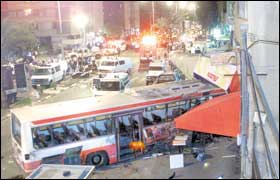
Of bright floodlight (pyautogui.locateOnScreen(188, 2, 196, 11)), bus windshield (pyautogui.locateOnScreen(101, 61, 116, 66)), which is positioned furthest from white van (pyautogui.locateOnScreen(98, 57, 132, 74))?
bright floodlight (pyautogui.locateOnScreen(188, 2, 196, 11))

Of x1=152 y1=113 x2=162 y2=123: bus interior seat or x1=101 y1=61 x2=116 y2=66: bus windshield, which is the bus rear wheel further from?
x1=101 y1=61 x2=116 y2=66: bus windshield

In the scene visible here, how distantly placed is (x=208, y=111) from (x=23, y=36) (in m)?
1.06

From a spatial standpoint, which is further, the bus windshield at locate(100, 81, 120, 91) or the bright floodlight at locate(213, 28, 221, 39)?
the bus windshield at locate(100, 81, 120, 91)

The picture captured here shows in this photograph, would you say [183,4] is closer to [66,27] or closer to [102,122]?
[66,27]

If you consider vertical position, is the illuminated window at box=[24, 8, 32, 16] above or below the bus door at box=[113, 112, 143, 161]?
above

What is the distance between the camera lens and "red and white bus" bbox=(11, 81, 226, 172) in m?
2.65

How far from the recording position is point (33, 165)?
8.48 feet

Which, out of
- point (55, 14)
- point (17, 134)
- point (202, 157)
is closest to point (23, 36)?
point (55, 14)

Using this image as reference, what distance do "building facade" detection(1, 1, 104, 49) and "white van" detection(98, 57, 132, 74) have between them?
42cm

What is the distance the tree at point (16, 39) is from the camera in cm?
232

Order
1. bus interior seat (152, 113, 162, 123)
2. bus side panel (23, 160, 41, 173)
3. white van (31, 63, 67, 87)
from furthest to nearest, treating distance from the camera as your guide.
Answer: bus interior seat (152, 113, 162, 123)
white van (31, 63, 67, 87)
bus side panel (23, 160, 41, 173)

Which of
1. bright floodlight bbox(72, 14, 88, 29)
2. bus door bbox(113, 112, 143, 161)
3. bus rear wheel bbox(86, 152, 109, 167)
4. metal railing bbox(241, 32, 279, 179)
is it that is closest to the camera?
metal railing bbox(241, 32, 279, 179)

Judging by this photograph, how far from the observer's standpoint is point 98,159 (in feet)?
9.39

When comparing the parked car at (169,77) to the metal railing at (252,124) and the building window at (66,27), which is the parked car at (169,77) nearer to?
the building window at (66,27)
